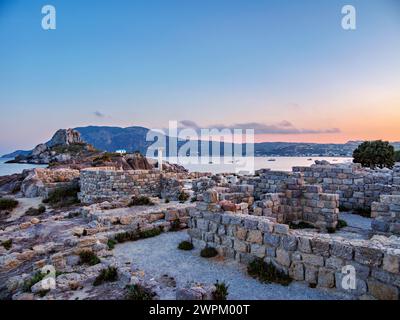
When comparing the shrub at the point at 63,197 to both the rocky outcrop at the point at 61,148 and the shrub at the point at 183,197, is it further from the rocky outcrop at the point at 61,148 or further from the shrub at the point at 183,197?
the rocky outcrop at the point at 61,148

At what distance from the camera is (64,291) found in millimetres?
6332

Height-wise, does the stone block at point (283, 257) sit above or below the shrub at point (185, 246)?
above

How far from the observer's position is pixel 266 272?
6848 millimetres

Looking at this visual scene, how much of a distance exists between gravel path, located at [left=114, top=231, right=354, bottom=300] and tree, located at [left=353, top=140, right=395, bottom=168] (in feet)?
101

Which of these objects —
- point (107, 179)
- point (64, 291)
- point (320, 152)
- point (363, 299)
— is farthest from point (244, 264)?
point (320, 152)

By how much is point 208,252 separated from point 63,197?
53.6 ft

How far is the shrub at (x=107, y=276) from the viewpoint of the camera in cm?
673

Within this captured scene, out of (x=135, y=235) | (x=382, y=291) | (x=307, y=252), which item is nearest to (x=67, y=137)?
(x=135, y=235)

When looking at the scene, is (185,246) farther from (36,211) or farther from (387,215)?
(36,211)

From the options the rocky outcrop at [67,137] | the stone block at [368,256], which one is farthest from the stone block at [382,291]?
the rocky outcrop at [67,137]

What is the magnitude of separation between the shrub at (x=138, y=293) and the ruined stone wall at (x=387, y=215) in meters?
7.35

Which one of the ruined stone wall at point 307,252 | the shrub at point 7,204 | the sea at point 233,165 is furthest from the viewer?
the sea at point 233,165

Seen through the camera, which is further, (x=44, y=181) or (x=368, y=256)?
(x=44, y=181)
